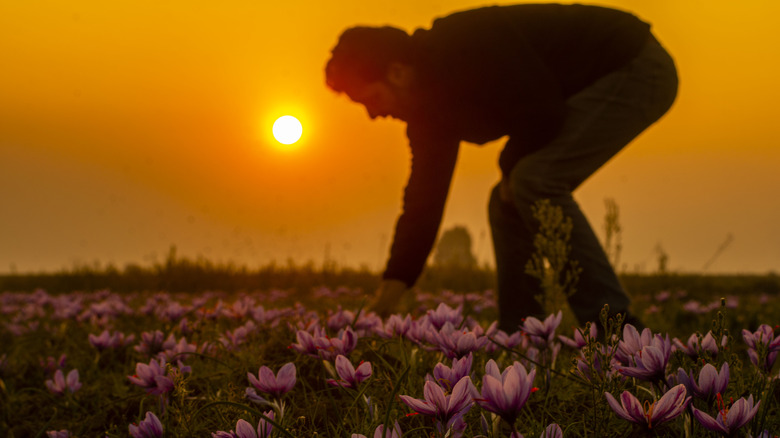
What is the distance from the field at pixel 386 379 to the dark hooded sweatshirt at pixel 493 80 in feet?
3.12

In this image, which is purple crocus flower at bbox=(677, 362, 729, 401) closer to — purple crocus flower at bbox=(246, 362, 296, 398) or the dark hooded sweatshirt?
purple crocus flower at bbox=(246, 362, 296, 398)

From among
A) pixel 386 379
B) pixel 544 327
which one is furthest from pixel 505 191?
pixel 386 379

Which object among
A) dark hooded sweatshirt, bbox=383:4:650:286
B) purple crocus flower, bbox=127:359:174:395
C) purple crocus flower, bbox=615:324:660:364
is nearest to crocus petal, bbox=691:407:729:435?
purple crocus flower, bbox=615:324:660:364

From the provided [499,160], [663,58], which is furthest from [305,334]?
[663,58]

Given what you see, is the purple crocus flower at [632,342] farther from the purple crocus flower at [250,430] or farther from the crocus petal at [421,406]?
the purple crocus flower at [250,430]

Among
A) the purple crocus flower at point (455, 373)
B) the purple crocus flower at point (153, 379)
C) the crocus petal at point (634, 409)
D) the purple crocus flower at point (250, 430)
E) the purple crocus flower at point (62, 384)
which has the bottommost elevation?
the purple crocus flower at point (62, 384)

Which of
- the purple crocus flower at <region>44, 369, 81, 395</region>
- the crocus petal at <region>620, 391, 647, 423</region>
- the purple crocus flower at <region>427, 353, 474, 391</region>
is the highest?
the crocus petal at <region>620, 391, 647, 423</region>

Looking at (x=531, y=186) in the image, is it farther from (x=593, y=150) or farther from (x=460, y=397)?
(x=460, y=397)

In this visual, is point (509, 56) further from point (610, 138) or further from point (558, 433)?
point (558, 433)

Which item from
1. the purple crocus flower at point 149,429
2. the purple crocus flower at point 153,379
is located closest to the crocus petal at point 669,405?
the purple crocus flower at point 149,429

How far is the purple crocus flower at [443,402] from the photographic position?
1237mm

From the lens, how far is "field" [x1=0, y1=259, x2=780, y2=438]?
129 centimetres

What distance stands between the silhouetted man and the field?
0.72 m

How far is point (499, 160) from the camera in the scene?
3852 mm
